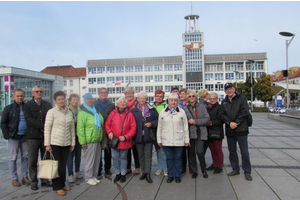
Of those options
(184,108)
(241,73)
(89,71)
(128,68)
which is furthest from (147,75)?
(184,108)

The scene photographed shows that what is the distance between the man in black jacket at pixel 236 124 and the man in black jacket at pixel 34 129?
12.3 feet

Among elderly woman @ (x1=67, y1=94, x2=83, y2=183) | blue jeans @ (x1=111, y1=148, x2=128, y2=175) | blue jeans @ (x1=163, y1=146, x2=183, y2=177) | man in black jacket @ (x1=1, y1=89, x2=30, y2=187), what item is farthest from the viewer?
elderly woman @ (x1=67, y1=94, x2=83, y2=183)

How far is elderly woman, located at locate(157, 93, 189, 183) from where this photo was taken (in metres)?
4.62

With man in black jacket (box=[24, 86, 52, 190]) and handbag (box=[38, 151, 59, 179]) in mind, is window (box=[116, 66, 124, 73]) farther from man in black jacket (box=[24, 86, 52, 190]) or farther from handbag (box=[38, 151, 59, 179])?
handbag (box=[38, 151, 59, 179])

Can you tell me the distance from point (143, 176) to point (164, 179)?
1.46 feet

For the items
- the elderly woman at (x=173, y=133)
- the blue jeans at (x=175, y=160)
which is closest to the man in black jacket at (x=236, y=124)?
the elderly woman at (x=173, y=133)

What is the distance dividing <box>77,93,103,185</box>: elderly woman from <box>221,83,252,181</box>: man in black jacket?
2.69 meters

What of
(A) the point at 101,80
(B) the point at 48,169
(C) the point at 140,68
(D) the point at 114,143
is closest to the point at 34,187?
(B) the point at 48,169

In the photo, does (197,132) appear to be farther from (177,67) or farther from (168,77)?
(177,67)

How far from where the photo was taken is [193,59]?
241 ft

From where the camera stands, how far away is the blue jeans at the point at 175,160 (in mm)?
4711

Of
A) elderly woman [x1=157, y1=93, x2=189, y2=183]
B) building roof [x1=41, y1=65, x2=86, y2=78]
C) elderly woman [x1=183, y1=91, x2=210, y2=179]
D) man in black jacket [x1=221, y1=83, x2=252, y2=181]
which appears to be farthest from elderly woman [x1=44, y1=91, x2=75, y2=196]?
building roof [x1=41, y1=65, x2=86, y2=78]

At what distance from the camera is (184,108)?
16.5 ft

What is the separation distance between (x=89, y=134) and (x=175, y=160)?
1.83m
